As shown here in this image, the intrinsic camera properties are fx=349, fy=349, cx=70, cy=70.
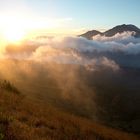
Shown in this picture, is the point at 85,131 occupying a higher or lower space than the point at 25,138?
lower

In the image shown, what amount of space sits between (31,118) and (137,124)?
18236 cm

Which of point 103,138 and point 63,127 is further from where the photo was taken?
point 103,138

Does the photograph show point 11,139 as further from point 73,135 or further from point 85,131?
point 85,131

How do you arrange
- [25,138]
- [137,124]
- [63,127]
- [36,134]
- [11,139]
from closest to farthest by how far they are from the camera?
[11,139] → [25,138] → [36,134] → [63,127] → [137,124]

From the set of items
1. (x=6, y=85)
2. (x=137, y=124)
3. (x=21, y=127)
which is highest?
(x=21, y=127)

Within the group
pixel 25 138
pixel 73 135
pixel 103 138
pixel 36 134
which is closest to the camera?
pixel 25 138

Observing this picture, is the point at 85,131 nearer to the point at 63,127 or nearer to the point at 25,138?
the point at 63,127

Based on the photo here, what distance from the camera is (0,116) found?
43.7 feet

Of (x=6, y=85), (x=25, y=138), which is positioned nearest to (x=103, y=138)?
(x=25, y=138)

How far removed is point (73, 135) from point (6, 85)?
21.4 metres

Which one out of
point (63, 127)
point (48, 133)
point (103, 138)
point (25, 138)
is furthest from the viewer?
point (103, 138)

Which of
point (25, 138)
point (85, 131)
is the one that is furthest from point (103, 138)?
point (25, 138)

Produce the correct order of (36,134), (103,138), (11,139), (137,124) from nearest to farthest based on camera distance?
(11,139), (36,134), (103,138), (137,124)

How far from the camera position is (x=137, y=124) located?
191500 millimetres
